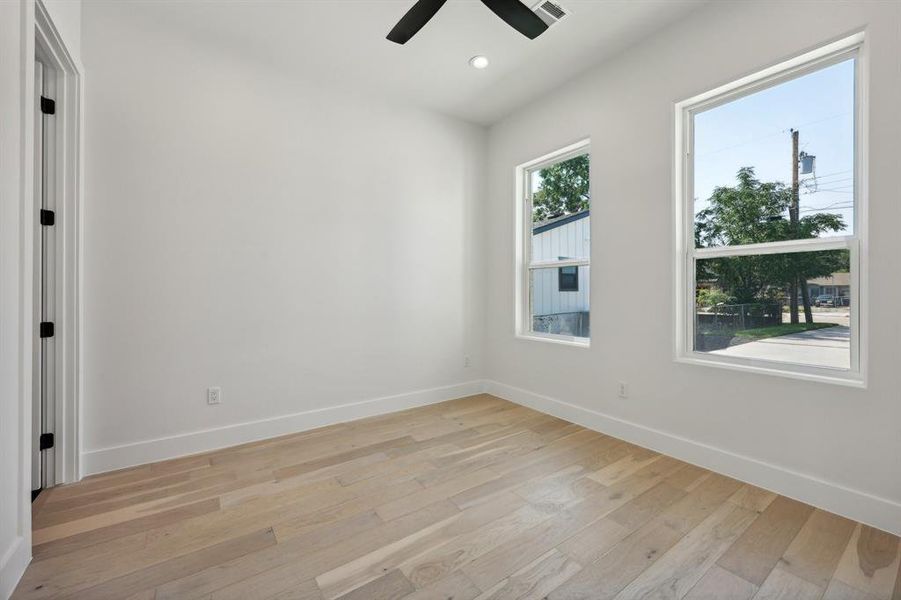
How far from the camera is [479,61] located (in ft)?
10.1

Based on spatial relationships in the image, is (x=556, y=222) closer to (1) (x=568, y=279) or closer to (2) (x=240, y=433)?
(1) (x=568, y=279)

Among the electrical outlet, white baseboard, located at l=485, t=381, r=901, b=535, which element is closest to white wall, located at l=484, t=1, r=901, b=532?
white baseboard, located at l=485, t=381, r=901, b=535

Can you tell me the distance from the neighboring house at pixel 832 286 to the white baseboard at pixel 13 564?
12.6 feet

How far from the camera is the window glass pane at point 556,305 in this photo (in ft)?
11.2

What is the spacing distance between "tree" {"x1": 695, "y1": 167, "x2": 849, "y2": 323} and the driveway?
11 cm

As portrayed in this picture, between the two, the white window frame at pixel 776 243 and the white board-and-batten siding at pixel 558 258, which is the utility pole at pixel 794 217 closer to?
the white window frame at pixel 776 243

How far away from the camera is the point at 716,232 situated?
2.58 metres

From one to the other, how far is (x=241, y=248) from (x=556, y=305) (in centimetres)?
273

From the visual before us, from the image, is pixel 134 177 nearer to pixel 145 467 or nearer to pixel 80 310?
pixel 80 310

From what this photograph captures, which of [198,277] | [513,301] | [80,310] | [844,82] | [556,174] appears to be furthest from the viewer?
[513,301]

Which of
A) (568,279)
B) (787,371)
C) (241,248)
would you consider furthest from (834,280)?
(241,248)

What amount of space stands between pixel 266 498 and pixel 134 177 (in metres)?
2.20

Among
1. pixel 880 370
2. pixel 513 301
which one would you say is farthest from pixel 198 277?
pixel 880 370

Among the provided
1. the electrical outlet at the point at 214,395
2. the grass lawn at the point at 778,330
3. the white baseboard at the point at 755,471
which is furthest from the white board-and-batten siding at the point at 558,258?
the electrical outlet at the point at 214,395
